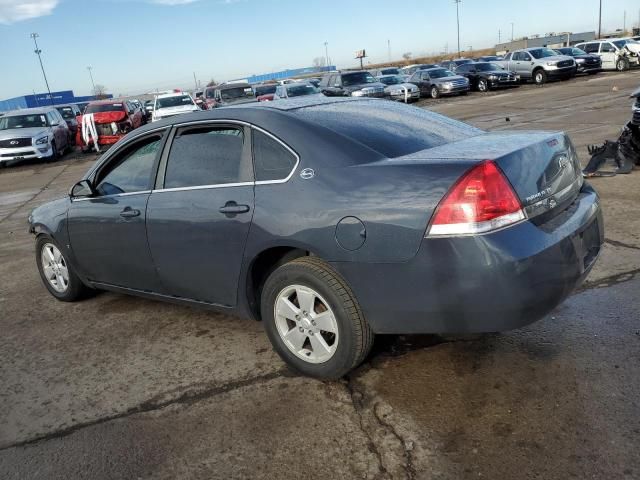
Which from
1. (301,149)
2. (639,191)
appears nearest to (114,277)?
(301,149)

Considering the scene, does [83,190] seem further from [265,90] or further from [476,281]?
[265,90]

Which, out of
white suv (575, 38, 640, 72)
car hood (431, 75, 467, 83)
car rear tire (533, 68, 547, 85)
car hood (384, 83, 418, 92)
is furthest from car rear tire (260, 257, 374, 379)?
white suv (575, 38, 640, 72)

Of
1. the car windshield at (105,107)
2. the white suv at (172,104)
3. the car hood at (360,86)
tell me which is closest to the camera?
the car windshield at (105,107)

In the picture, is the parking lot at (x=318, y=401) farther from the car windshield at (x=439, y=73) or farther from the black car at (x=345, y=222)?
the car windshield at (x=439, y=73)

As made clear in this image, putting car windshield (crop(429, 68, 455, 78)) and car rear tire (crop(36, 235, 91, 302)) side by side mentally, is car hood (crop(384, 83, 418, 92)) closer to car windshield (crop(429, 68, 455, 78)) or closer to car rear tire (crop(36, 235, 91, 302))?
car windshield (crop(429, 68, 455, 78))

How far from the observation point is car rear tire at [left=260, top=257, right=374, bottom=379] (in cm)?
306

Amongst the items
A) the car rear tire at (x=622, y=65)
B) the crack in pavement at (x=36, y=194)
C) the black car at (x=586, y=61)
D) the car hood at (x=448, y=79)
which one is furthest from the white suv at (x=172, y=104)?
the car rear tire at (x=622, y=65)

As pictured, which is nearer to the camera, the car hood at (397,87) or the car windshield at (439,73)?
the car hood at (397,87)

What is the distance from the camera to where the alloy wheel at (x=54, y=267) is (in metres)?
5.01

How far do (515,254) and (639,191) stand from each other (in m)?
5.18

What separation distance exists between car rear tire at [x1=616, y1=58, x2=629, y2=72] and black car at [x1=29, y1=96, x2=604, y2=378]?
3330 cm

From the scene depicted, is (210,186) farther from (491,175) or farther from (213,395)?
(491,175)

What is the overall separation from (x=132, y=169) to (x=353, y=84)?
22.1 meters

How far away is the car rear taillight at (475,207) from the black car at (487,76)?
95.1ft
